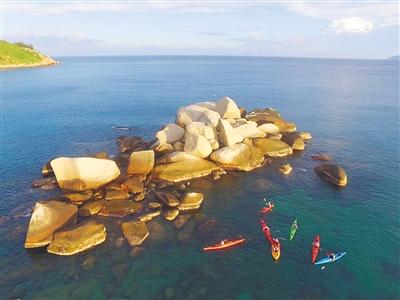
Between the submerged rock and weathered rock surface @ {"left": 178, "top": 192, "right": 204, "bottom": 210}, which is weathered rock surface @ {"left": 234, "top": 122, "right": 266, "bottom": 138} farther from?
weathered rock surface @ {"left": 178, "top": 192, "right": 204, "bottom": 210}

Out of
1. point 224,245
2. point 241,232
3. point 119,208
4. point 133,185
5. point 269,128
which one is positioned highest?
point 269,128

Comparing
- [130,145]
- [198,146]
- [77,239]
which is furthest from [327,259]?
[130,145]

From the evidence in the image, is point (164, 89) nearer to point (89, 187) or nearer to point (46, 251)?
point (89, 187)

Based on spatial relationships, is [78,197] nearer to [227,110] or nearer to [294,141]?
[227,110]

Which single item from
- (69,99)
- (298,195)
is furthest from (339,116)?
(69,99)

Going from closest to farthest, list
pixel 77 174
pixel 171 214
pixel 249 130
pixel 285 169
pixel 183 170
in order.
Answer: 1. pixel 171 214
2. pixel 77 174
3. pixel 183 170
4. pixel 285 169
5. pixel 249 130

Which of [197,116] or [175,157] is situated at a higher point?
[197,116]

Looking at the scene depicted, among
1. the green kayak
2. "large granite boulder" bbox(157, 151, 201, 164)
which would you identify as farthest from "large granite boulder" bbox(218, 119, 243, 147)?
the green kayak

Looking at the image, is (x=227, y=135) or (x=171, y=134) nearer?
(x=227, y=135)
